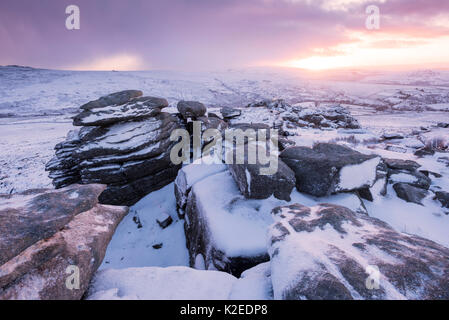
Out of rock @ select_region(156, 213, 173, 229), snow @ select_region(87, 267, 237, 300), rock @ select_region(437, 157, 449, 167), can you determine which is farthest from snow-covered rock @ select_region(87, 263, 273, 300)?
rock @ select_region(437, 157, 449, 167)

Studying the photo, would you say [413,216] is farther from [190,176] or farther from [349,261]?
[190,176]

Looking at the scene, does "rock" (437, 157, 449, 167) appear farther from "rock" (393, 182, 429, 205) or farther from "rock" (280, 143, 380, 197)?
"rock" (280, 143, 380, 197)

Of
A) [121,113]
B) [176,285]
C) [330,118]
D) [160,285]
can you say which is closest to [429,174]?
[176,285]

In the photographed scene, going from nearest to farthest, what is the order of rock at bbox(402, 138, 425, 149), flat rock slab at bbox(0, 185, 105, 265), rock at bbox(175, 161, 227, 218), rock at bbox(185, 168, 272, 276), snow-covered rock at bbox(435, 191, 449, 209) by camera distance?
flat rock slab at bbox(0, 185, 105, 265), rock at bbox(185, 168, 272, 276), snow-covered rock at bbox(435, 191, 449, 209), rock at bbox(175, 161, 227, 218), rock at bbox(402, 138, 425, 149)

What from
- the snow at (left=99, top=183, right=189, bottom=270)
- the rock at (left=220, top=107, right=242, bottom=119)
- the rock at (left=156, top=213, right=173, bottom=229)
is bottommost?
the snow at (left=99, top=183, right=189, bottom=270)

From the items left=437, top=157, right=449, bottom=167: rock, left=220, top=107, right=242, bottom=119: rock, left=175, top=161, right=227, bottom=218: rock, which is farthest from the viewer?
left=220, top=107, right=242, bottom=119: rock

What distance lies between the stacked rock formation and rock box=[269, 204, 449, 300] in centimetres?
691

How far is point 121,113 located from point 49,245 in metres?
6.99

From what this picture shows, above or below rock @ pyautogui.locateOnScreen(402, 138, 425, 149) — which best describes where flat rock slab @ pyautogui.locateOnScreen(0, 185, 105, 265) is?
below

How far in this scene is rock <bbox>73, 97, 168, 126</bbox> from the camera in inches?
306

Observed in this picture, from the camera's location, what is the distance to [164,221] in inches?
258

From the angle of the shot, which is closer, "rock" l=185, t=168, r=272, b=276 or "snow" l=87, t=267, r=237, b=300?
"snow" l=87, t=267, r=237, b=300

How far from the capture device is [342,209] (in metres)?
3.45
